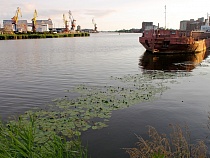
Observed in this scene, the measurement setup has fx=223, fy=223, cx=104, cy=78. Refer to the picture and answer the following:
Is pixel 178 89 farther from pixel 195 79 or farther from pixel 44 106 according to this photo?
pixel 44 106

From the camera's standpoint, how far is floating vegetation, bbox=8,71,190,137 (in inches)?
466

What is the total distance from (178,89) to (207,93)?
235 cm

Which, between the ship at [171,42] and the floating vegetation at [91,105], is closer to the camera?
the floating vegetation at [91,105]

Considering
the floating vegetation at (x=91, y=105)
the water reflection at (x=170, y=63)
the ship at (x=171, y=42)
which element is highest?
the ship at (x=171, y=42)

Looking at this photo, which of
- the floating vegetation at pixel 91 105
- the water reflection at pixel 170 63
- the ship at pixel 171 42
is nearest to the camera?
the floating vegetation at pixel 91 105

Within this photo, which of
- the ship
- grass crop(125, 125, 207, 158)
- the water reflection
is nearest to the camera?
grass crop(125, 125, 207, 158)

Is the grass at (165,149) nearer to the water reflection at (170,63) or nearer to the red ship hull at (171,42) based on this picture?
the water reflection at (170,63)

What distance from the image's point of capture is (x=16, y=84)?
74.2 ft

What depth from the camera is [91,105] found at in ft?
49.8

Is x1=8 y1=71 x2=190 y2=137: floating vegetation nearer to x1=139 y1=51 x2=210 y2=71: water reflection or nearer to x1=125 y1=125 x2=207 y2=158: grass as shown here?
x1=125 y1=125 x2=207 y2=158: grass

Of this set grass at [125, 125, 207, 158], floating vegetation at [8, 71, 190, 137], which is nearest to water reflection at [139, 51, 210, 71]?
floating vegetation at [8, 71, 190, 137]

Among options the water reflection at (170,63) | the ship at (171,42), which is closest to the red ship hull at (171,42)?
the ship at (171,42)

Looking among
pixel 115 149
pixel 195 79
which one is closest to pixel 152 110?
pixel 115 149

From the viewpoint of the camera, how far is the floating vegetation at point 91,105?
1184 centimetres
